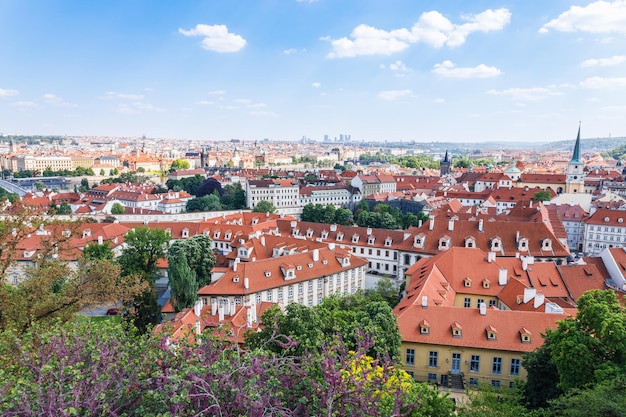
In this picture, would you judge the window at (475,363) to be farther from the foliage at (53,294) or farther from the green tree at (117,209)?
the green tree at (117,209)

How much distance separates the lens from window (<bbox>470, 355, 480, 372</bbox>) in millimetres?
22750

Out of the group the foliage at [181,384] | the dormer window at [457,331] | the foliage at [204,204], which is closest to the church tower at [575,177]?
the foliage at [204,204]

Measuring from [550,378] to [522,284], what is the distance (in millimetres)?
10944

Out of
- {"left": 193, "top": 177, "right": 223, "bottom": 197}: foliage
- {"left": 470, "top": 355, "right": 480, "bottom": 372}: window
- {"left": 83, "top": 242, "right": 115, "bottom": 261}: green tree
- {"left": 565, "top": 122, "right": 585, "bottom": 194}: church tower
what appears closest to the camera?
{"left": 470, "top": 355, "right": 480, "bottom": 372}: window

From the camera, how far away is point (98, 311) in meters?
35.7

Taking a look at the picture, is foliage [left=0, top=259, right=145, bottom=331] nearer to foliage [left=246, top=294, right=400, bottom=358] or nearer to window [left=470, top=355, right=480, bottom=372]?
foliage [left=246, top=294, right=400, bottom=358]

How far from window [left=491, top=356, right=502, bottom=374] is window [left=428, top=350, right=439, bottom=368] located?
266cm

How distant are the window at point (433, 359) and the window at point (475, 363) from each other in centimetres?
166

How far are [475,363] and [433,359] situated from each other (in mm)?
2017

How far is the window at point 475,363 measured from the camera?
74.6 feet

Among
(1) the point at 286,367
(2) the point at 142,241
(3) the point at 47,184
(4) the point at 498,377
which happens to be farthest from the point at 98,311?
(3) the point at 47,184

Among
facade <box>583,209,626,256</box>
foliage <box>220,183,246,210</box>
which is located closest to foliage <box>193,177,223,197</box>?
foliage <box>220,183,246,210</box>

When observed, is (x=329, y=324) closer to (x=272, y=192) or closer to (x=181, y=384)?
(x=181, y=384)

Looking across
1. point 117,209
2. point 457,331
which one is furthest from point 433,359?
point 117,209
